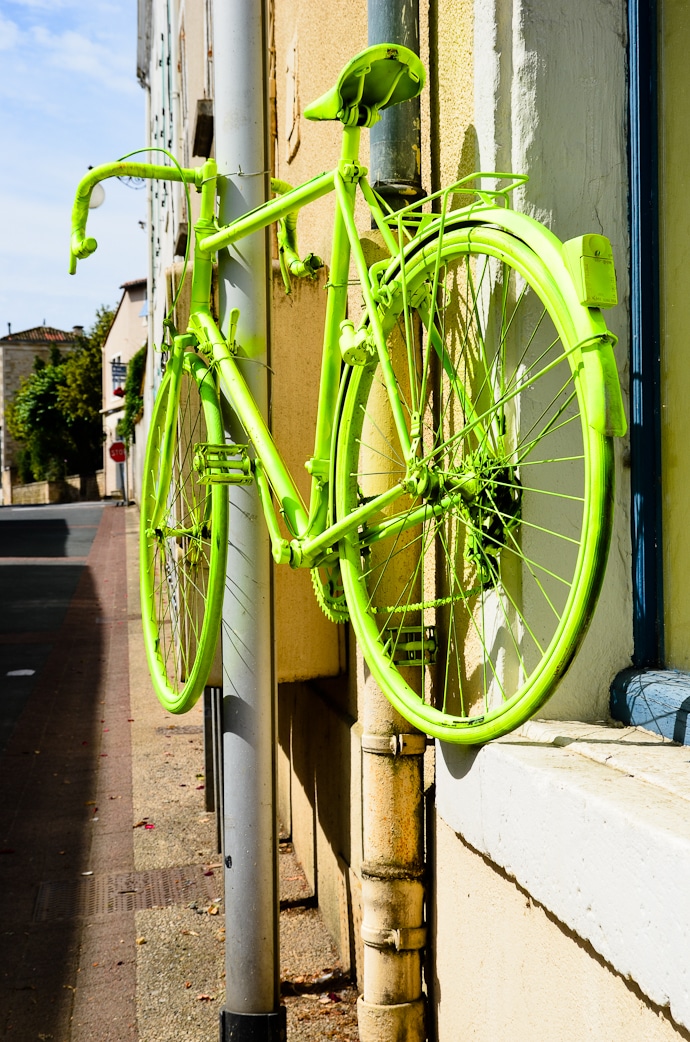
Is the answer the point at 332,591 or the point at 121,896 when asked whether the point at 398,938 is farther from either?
the point at 121,896

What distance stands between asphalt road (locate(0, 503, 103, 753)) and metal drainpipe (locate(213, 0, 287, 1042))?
4.06m

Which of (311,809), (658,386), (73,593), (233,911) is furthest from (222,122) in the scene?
(73,593)

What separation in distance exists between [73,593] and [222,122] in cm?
1238

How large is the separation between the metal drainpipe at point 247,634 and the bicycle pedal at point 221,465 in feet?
0.53

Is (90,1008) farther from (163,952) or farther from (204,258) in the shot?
(204,258)

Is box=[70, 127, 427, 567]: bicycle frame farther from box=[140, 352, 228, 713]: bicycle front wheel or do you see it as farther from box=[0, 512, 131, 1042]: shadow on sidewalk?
box=[0, 512, 131, 1042]: shadow on sidewalk

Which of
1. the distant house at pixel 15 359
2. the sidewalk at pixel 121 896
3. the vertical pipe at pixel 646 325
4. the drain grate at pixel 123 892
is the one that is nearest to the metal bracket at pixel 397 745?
the vertical pipe at pixel 646 325

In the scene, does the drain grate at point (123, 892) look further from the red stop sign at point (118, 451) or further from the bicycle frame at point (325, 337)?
the red stop sign at point (118, 451)

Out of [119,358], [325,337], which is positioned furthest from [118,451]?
[325,337]

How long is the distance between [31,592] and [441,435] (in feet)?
42.7

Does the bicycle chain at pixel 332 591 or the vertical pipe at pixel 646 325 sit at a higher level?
the vertical pipe at pixel 646 325

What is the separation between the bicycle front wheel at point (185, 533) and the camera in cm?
274

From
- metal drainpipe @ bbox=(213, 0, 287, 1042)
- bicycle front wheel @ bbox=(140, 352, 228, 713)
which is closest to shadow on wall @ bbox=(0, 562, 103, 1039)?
metal drainpipe @ bbox=(213, 0, 287, 1042)

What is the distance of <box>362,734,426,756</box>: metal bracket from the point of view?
254cm
